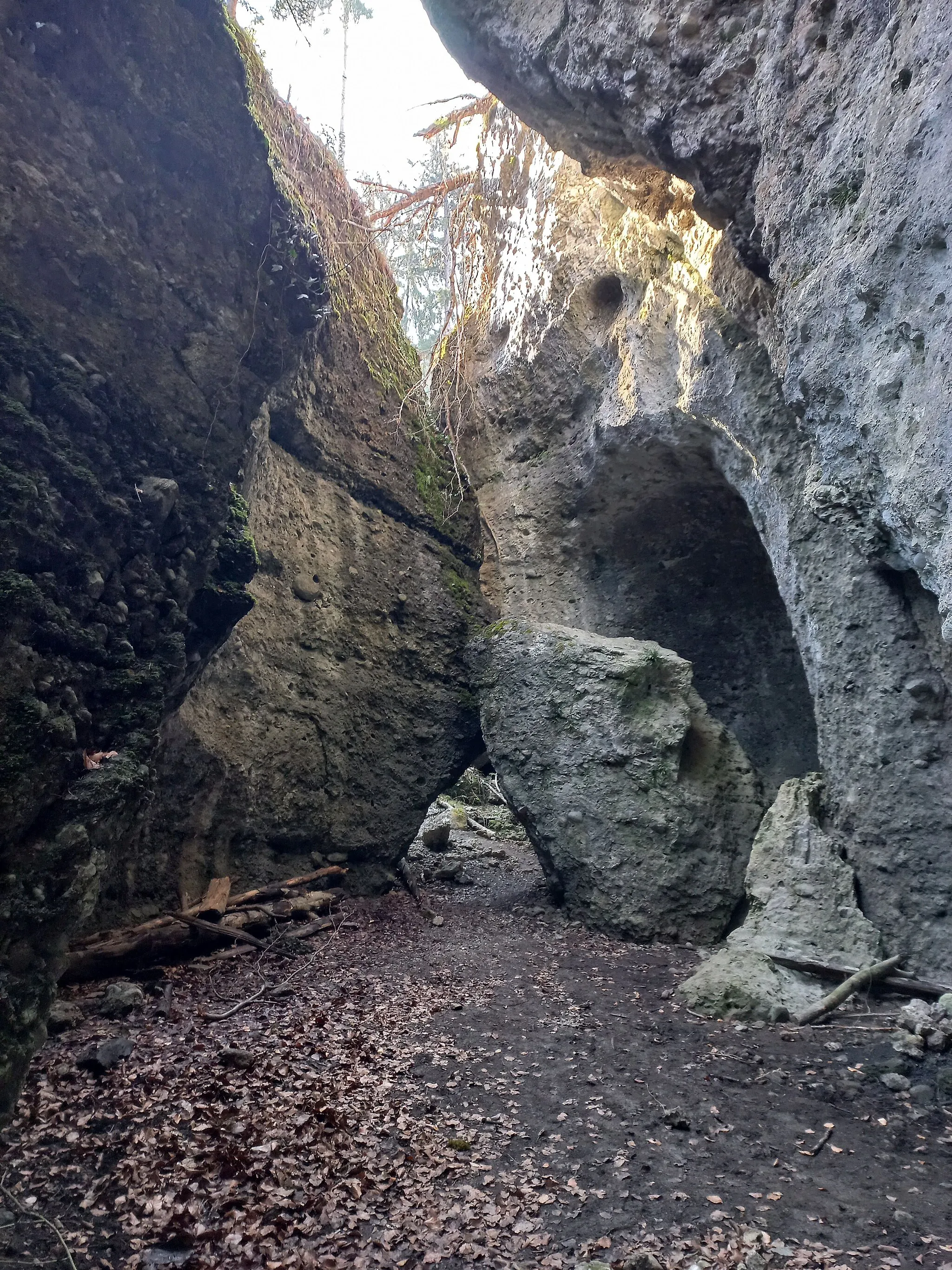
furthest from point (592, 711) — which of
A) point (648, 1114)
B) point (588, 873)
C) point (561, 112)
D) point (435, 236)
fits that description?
point (435, 236)

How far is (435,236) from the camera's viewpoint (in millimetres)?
16812

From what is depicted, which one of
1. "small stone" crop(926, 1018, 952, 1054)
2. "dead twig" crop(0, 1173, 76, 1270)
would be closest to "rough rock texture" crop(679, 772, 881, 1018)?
"small stone" crop(926, 1018, 952, 1054)

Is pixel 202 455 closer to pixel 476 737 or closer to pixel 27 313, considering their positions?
pixel 27 313

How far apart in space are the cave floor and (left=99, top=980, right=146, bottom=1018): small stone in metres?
0.10

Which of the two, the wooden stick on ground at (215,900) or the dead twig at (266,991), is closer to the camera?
the dead twig at (266,991)

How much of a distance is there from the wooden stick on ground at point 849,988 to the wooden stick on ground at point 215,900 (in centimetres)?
415

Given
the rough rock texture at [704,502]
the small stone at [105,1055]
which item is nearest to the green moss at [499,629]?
the rough rock texture at [704,502]

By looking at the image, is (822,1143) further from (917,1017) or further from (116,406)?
(116,406)

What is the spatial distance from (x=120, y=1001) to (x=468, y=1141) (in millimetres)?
2254

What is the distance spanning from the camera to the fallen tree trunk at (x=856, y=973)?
4.53 meters

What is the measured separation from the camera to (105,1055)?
347 cm

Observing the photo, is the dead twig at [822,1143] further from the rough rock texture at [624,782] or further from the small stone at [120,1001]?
the small stone at [120,1001]

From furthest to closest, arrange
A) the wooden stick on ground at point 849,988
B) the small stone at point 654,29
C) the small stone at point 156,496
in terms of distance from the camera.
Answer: the small stone at point 654,29 < the wooden stick on ground at point 849,988 < the small stone at point 156,496

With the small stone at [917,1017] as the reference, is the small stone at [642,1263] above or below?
below
